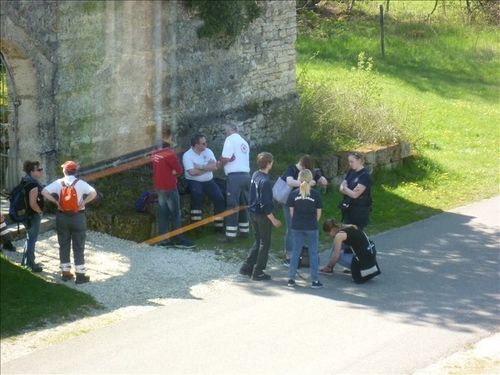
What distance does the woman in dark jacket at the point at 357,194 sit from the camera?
12.2 m

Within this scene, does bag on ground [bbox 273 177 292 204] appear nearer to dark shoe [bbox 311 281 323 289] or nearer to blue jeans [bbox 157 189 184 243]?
dark shoe [bbox 311 281 323 289]

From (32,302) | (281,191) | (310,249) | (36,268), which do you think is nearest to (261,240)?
(310,249)

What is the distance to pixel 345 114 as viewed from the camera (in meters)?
18.1

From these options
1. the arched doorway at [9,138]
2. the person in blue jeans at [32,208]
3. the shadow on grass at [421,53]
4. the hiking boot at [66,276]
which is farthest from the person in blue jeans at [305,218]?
the shadow on grass at [421,53]

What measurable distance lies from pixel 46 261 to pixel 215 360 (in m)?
3.71

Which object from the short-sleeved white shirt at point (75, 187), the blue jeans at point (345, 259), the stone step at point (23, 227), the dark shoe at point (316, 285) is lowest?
the dark shoe at point (316, 285)

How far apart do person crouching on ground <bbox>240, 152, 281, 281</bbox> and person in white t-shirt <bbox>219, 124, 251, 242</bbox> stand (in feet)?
5.16

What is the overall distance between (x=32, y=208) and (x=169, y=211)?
85.7 inches

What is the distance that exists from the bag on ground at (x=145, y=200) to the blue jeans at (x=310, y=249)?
2.65m

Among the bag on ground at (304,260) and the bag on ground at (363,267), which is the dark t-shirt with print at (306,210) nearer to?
the bag on ground at (363,267)

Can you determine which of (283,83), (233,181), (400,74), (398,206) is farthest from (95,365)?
(400,74)

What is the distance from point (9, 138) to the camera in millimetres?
13930

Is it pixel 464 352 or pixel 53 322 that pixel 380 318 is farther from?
pixel 53 322

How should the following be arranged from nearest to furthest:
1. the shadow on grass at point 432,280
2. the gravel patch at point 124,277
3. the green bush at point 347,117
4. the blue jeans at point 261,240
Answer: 1. the gravel patch at point 124,277
2. the shadow on grass at point 432,280
3. the blue jeans at point 261,240
4. the green bush at point 347,117
